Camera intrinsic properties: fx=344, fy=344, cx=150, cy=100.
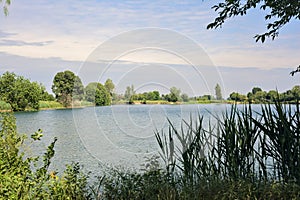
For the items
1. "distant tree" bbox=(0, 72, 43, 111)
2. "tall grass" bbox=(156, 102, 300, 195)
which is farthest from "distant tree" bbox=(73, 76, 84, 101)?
"distant tree" bbox=(0, 72, 43, 111)

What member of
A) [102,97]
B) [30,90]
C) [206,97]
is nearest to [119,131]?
[102,97]

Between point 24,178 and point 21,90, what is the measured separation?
22332 mm

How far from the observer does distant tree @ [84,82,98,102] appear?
14.2 feet

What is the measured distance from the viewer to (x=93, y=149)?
791cm

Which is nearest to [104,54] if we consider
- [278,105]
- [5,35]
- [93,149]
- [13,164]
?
[13,164]

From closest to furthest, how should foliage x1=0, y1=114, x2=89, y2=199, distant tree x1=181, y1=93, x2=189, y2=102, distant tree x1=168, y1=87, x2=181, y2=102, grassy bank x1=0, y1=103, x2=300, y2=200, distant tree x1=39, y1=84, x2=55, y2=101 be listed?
foliage x1=0, y1=114, x2=89, y2=199 → grassy bank x1=0, y1=103, x2=300, y2=200 → distant tree x1=181, y1=93, x2=189, y2=102 → distant tree x1=168, y1=87, x2=181, y2=102 → distant tree x1=39, y1=84, x2=55, y2=101

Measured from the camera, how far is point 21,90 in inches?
939

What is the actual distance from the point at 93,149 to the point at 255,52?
569 centimetres

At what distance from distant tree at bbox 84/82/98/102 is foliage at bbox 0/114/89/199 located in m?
1.13

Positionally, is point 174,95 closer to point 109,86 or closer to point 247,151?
point 109,86

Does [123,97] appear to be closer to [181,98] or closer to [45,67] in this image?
[181,98]

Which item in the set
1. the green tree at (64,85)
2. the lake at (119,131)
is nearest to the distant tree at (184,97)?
the lake at (119,131)

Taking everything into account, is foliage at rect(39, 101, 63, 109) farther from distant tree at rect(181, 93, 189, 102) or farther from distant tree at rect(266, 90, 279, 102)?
distant tree at rect(266, 90, 279, 102)

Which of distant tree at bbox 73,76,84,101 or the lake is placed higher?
distant tree at bbox 73,76,84,101
